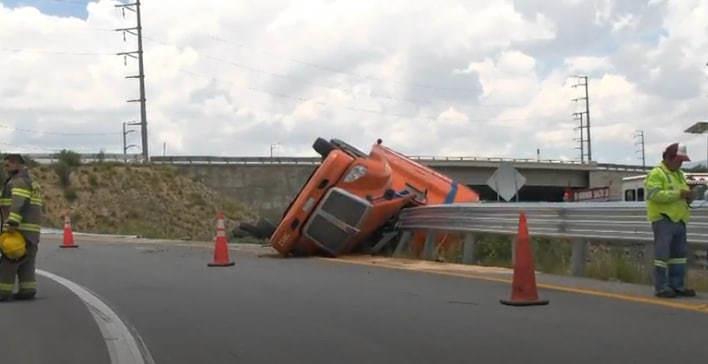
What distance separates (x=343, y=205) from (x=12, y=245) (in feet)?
25.0

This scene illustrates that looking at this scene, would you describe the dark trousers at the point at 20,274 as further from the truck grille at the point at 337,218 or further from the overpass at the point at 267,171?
the overpass at the point at 267,171

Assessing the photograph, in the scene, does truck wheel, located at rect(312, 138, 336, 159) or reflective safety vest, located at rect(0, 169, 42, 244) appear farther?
truck wheel, located at rect(312, 138, 336, 159)

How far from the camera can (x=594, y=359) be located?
22.5 feet

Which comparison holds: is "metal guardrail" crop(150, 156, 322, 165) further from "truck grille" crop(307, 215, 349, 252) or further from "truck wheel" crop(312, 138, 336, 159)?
"truck grille" crop(307, 215, 349, 252)

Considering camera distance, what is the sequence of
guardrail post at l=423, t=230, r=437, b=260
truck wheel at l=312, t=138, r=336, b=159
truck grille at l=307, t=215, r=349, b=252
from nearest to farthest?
guardrail post at l=423, t=230, r=437, b=260 < truck grille at l=307, t=215, r=349, b=252 < truck wheel at l=312, t=138, r=336, b=159

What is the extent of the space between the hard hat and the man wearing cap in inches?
292

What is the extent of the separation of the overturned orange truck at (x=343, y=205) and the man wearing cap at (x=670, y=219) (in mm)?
8303

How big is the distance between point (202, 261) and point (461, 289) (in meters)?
8.04

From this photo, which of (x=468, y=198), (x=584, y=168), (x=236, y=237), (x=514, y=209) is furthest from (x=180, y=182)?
(x=514, y=209)

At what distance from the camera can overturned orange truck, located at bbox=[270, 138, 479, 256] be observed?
699 inches

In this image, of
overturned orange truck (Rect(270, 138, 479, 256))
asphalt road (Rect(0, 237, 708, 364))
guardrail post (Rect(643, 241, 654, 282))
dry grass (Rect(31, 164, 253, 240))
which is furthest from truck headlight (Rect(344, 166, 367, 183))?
dry grass (Rect(31, 164, 253, 240))

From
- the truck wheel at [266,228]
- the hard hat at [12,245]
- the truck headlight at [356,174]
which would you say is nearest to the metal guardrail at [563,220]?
the truck headlight at [356,174]

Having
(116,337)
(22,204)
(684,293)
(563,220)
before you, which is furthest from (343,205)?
(116,337)

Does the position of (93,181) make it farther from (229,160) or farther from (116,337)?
(116,337)
